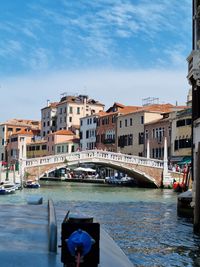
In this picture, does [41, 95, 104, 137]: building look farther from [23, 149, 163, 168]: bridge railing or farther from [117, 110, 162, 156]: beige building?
[23, 149, 163, 168]: bridge railing

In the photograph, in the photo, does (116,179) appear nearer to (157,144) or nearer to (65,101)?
(157,144)

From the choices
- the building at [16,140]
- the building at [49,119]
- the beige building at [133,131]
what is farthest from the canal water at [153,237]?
the building at [16,140]

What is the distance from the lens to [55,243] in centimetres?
235

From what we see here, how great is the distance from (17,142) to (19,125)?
5.32 m

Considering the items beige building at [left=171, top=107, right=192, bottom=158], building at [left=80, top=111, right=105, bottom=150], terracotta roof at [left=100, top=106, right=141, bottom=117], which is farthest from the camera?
building at [left=80, top=111, right=105, bottom=150]

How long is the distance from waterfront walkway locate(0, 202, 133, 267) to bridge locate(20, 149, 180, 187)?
77.0ft

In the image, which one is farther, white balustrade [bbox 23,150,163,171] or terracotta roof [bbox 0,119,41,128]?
terracotta roof [bbox 0,119,41,128]

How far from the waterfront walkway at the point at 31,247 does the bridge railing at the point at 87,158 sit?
77.0 feet

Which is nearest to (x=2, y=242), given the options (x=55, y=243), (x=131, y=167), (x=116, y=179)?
(x=55, y=243)

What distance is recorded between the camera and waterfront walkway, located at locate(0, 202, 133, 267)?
2.17 meters

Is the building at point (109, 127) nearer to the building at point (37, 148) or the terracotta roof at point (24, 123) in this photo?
the building at point (37, 148)

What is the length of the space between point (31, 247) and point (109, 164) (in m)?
25.8

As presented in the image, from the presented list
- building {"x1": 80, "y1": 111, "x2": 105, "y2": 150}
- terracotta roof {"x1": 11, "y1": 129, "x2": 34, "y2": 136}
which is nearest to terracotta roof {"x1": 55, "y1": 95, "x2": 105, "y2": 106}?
building {"x1": 80, "y1": 111, "x2": 105, "y2": 150}

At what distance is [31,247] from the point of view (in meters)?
2.49
